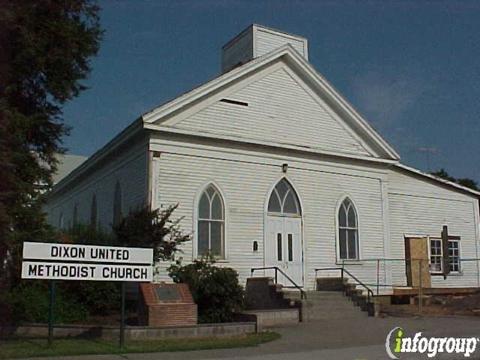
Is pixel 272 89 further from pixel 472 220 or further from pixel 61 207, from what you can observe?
pixel 61 207

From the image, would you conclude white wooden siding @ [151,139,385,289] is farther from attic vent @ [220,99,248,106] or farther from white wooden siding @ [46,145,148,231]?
attic vent @ [220,99,248,106]

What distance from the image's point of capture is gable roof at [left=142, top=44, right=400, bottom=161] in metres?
21.6

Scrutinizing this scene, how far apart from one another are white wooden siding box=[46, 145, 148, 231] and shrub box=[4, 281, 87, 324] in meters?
3.76

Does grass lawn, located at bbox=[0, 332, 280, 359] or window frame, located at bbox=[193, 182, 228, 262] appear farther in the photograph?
window frame, located at bbox=[193, 182, 228, 262]

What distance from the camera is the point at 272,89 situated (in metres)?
24.7

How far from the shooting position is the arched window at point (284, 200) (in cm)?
2385

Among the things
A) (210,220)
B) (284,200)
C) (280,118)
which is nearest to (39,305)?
(210,220)

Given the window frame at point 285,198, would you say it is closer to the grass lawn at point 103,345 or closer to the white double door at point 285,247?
the white double door at point 285,247

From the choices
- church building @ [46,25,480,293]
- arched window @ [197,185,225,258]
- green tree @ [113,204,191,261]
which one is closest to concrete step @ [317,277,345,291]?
church building @ [46,25,480,293]

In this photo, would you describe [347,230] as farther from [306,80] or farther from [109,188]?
[109,188]

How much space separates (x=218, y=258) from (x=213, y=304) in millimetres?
4068

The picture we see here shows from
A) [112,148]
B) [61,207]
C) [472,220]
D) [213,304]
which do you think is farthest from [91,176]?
[472,220]

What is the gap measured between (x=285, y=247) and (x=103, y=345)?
441 inches

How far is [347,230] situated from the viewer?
25.5 meters
